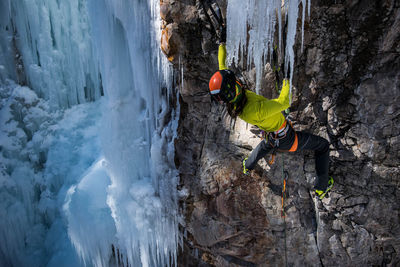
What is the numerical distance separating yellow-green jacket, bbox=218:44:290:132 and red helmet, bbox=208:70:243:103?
0.74 ft

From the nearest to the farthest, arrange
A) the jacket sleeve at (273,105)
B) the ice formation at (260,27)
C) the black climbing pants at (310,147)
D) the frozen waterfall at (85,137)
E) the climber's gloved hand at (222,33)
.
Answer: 1. the jacket sleeve at (273,105)
2. the ice formation at (260,27)
3. the black climbing pants at (310,147)
4. the climber's gloved hand at (222,33)
5. the frozen waterfall at (85,137)

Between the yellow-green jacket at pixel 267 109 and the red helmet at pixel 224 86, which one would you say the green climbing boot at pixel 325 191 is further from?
the red helmet at pixel 224 86

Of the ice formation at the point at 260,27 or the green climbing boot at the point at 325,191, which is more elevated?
the ice formation at the point at 260,27

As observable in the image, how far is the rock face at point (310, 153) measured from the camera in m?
2.69

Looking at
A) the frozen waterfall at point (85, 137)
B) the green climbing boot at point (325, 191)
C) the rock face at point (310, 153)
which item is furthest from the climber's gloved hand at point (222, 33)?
the green climbing boot at point (325, 191)

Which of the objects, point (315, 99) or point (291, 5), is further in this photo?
point (315, 99)

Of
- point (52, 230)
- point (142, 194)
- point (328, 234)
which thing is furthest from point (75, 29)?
point (328, 234)

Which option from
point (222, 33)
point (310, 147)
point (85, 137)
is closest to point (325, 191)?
point (310, 147)

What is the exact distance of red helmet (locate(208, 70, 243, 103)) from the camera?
7.41 feet

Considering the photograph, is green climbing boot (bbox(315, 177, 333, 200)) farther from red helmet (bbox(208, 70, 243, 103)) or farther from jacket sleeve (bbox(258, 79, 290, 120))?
red helmet (bbox(208, 70, 243, 103))

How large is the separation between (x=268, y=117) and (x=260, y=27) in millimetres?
1060

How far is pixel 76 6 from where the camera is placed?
20.5ft

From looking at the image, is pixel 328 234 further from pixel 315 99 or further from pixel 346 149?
pixel 315 99

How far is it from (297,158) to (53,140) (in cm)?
578
